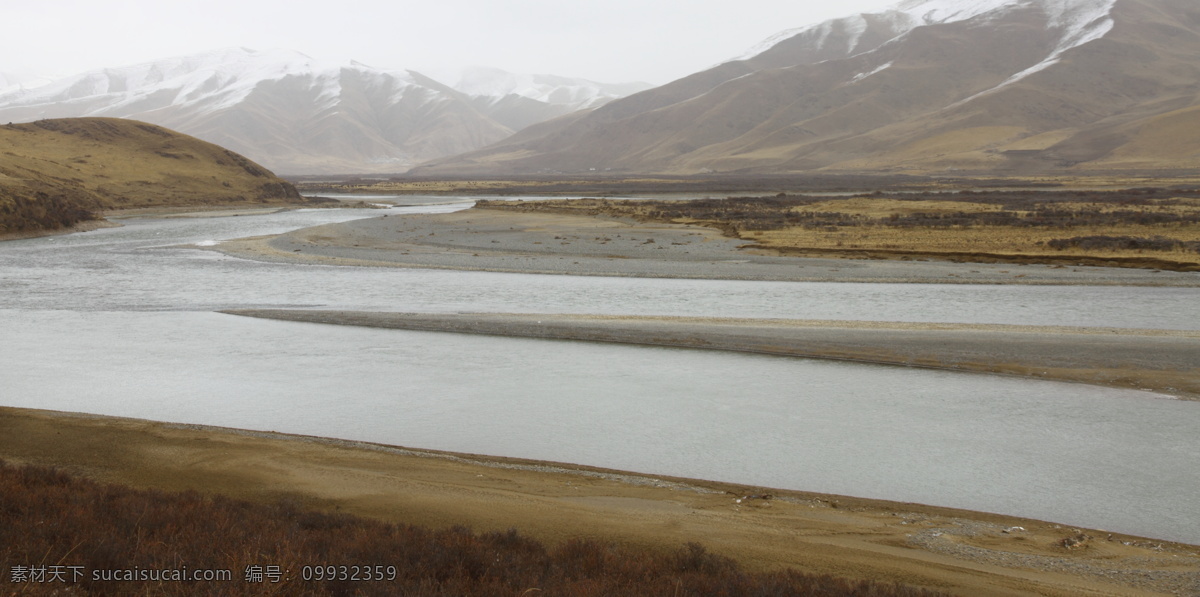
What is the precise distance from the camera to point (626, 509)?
8.80 metres

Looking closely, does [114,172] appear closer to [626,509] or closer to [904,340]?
[904,340]

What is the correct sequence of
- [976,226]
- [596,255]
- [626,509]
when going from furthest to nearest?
[976,226]
[596,255]
[626,509]

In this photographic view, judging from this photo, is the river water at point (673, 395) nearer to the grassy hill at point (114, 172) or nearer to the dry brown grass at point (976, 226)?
the dry brown grass at point (976, 226)

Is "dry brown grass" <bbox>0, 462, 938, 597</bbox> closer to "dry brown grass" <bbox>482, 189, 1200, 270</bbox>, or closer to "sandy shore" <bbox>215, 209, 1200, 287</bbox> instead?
"sandy shore" <bbox>215, 209, 1200, 287</bbox>

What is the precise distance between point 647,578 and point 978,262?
2756 centimetres

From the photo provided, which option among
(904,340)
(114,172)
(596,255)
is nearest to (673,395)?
(904,340)

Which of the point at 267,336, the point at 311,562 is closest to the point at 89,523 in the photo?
the point at 311,562

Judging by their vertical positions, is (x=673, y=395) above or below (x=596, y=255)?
below

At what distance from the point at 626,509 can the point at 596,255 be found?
26.1m

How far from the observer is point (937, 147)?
515 feet

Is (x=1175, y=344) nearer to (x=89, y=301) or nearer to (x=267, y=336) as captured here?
(x=267, y=336)

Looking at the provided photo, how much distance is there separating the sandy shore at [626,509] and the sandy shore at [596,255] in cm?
1939

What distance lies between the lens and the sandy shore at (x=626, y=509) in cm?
732

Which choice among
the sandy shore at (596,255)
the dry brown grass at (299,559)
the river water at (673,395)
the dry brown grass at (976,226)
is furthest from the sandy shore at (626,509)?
the dry brown grass at (976,226)
